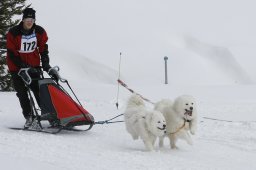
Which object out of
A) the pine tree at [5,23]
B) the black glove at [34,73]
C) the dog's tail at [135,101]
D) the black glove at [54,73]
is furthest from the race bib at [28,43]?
the pine tree at [5,23]

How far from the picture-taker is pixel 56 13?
79.5 ft

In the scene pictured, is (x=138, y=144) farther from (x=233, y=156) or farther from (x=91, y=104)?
(x=91, y=104)

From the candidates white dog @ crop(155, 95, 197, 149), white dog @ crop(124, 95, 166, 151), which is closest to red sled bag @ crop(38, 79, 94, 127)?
white dog @ crop(124, 95, 166, 151)

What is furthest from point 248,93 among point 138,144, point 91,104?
point 138,144

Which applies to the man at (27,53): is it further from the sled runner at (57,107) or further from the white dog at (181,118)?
the white dog at (181,118)

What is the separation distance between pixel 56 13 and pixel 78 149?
1905 centimetres

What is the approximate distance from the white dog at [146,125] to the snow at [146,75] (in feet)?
0.62

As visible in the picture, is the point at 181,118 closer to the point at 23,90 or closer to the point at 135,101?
the point at 135,101

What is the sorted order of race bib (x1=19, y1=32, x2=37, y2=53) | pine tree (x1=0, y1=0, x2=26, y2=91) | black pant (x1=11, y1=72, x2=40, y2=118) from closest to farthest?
race bib (x1=19, y1=32, x2=37, y2=53)
black pant (x1=11, y1=72, x2=40, y2=118)
pine tree (x1=0, y1=0, x2=26, y2=91)

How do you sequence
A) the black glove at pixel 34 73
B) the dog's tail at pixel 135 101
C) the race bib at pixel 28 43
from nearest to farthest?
the dog's tail at pixel 135 101 < the black glove at pixel 34 73 < the race bib at pixel 28 43

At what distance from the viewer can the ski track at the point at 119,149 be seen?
5.20 m

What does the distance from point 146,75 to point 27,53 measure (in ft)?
43.2

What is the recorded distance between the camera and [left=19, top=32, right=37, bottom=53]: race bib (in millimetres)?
7094

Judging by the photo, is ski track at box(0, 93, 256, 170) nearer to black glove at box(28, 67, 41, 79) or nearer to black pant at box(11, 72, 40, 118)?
black pant at box(11, 72, 40, 118)
